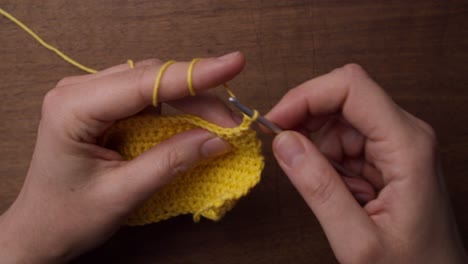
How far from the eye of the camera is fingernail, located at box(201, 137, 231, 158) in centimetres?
86

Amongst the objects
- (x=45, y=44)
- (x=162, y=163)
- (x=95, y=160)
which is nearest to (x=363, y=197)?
(x=162, y=163)

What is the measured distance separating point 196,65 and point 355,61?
57cm

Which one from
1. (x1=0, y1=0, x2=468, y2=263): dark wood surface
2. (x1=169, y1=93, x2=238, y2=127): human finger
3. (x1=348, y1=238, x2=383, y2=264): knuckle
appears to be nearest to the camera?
(x1=348, y1=238, x2=383, y2=264): knuckle

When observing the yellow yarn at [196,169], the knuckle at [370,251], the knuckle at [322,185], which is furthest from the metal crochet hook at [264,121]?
the knuckle at [370,251]

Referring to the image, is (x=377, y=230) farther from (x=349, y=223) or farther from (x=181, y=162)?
(x=181, y=162)

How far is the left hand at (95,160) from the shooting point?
31.5 inches

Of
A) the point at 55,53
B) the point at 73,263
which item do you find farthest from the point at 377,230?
the point at 55,53

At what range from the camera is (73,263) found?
3.46 feet

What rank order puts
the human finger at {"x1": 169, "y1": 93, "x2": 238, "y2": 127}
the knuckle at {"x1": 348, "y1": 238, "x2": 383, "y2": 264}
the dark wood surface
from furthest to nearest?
1. the dark wood surface
2. the human finger at {"x1": 169, "y1": 93, "x2": 238, "y2": 127}
3. the knuckle at {"x1": 348, "y1": 238, "x2": 383, "y2": 264}

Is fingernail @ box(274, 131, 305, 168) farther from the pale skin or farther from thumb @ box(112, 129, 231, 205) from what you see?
thumb @ box(112, 129, 231, 205)

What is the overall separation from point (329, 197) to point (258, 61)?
0.50m

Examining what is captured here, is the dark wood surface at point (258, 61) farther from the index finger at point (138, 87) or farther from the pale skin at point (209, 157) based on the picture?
the index finger at point (138, 87)

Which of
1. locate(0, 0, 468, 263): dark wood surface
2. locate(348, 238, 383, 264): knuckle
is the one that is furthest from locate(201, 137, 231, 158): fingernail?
locate(348, 238, 383, 264): knuckle

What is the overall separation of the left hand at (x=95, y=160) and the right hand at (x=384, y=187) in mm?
186
